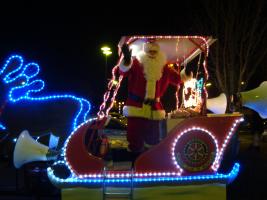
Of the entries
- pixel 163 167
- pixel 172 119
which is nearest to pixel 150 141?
pixel 172 119

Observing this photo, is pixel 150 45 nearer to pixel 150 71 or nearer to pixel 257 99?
pixel 150 71

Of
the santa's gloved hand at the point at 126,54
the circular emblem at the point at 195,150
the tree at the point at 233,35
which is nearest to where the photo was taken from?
the circular emblem at the point at 195,150

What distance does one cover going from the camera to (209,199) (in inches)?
264

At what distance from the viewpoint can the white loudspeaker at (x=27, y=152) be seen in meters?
7.71

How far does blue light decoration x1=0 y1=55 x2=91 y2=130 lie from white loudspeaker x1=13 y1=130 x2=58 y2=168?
0.70m

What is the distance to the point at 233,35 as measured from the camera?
1978cm

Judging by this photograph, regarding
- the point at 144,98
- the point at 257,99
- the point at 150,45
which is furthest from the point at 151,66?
the point at 257,99

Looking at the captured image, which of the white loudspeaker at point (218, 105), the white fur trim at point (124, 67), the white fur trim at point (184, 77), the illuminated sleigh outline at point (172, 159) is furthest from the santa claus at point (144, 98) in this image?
the white loudspeaker at point (218, 105)

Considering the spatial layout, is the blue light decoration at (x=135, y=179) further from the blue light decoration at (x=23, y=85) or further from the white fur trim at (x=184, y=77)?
the white fur trim at (x=184, y=77)

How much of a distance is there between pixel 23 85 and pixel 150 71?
93.5 inches

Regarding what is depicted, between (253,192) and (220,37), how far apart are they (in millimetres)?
11758

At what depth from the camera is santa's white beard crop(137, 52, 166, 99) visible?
7848 mm

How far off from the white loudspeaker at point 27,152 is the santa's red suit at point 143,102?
143cm

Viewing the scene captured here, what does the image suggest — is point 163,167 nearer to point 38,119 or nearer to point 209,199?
point 209,199
